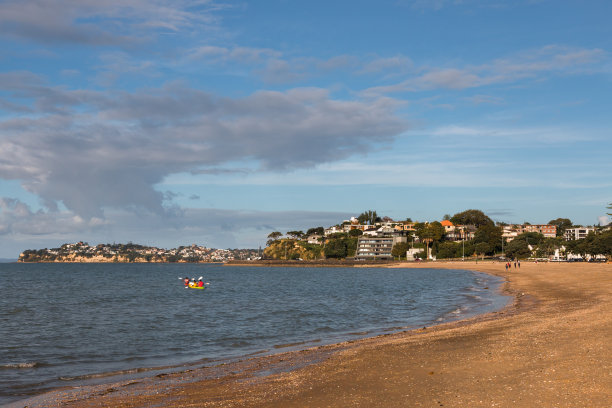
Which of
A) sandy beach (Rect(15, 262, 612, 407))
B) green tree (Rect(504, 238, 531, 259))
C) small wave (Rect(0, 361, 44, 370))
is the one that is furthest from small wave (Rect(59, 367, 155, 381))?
green tree (Rect(504, 238, 531, 259))

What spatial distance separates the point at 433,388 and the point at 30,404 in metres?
11.4

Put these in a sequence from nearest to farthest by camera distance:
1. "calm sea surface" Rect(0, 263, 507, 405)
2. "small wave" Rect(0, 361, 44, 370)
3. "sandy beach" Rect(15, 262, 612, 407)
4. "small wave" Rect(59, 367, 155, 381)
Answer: "sandy beach" Rect(15, 262, 612, 407), "small wave" Rect(59, 367, 155, 381), "small wave" Rect(0, 361, 44, 370), "calm sea surface" Rect(0, 263, 507, 405)

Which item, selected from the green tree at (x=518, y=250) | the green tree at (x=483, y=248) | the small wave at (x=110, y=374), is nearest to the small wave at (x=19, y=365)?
the small wave at (x=110, y=374)

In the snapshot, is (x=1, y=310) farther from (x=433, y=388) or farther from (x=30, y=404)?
(x=433, y=388)

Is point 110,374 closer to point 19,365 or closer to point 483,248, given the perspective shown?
point 19,365

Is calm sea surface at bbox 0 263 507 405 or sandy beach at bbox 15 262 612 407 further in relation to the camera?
calm sea surface at bbox 0 263 507 405

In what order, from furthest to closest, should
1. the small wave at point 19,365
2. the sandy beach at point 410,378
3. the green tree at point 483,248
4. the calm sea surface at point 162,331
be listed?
the green tree at point 483,248
the calm sea surface at point 162,331
the small wave at point 19,365
the sandy beach at point 410,378

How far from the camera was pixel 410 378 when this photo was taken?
1331 cm

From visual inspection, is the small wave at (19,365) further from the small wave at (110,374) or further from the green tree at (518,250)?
the green tree at (518,250)

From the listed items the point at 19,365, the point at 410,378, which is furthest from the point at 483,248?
the point at 410,378

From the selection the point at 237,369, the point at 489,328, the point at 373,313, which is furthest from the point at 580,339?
the point at 373,313

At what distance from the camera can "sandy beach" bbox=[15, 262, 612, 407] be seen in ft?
36.0

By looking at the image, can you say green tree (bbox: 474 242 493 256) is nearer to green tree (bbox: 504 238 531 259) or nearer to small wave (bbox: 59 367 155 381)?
green tree (bbox: 504 238 531 259)

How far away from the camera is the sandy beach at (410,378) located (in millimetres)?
10977
